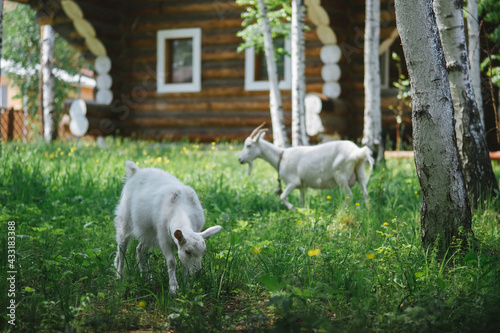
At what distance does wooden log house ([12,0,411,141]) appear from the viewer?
13.8 m

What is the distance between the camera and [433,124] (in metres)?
4.07

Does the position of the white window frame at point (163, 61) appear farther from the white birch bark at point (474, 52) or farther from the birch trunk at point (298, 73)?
the white birch bark at point (474, 52)

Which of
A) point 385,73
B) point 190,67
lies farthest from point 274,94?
point 190,67

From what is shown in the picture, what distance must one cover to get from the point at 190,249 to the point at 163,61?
13.2 m

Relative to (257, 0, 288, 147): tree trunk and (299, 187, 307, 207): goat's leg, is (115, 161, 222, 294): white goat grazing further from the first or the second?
(257, 0, 288, 147): tree trunk

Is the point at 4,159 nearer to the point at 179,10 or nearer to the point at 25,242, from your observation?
the point at 25,242

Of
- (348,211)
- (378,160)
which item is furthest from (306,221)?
(378,160)

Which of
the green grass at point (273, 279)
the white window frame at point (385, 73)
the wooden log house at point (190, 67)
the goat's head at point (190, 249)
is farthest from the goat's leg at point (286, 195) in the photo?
the white window frame at point (385, 73)

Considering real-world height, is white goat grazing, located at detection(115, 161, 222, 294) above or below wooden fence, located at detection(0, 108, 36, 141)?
below

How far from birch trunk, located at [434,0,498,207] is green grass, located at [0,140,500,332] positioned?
1.16ft

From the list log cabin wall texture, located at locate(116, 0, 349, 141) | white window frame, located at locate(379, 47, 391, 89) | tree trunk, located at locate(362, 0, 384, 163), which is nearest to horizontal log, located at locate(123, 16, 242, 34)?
log cabin wall texture, located at locate(116, 0, 349, 141)

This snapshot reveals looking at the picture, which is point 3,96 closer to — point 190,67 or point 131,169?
point 190,67

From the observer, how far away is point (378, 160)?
9727mm

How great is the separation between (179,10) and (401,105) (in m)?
6.93
